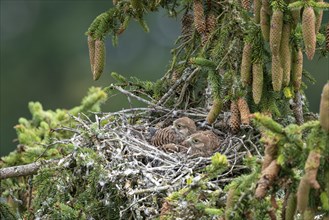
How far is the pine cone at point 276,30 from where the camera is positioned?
5.88m

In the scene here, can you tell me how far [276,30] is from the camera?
590cm

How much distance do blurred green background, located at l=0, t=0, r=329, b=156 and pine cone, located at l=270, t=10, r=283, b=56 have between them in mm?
19471

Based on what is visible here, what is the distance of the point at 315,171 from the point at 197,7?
254 cm

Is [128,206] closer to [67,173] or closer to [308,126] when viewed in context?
[67,173]

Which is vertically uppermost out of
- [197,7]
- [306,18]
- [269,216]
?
[197,7]

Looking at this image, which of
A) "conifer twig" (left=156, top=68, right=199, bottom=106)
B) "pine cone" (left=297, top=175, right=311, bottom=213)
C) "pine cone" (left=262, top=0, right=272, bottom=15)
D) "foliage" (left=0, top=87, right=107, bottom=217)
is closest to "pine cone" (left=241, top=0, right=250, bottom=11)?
"pine cone" (left=262, top=0, right=272, bottom=15)

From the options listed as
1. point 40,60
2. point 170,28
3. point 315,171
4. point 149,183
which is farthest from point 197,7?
point 40,60

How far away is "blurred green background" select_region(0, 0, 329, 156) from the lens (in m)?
27.5

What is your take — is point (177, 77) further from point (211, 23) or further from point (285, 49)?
point (285, 49)

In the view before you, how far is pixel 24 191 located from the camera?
806cm

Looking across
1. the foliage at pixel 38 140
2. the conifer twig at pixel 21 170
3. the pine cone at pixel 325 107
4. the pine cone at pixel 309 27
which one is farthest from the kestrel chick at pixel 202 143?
the pine cone at pixel 325 107

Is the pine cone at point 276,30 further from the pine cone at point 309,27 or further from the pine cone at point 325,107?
the pine cone at point 325,107

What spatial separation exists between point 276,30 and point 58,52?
84.0ft

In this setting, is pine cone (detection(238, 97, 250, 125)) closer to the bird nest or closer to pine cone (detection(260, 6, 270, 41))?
the bird nest
